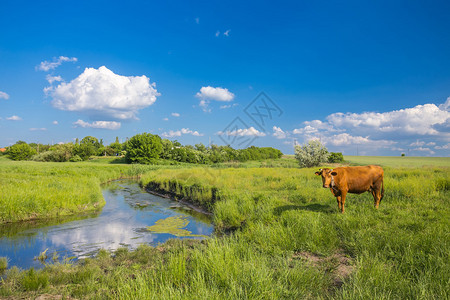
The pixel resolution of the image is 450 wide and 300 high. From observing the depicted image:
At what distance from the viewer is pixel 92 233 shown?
1009 centimetres

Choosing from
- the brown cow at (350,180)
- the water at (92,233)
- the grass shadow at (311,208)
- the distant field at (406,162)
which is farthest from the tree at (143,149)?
the brown cow at (350,180)

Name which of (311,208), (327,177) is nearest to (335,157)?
(311,208)

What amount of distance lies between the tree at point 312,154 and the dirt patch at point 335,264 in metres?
31.7

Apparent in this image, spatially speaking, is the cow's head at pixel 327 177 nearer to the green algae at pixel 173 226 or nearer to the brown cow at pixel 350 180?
the brown cow at pixel 350 180

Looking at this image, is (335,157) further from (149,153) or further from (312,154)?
(149,153)

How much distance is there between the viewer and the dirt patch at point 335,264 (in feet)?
14.4

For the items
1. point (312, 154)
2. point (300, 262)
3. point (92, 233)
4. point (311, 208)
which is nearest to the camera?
point (300, 262)

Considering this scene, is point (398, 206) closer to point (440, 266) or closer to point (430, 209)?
point (430, 209)

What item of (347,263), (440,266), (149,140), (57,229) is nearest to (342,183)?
(347,263)

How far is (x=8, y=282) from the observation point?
17.1 feet

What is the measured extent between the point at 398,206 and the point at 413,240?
11.9 ft

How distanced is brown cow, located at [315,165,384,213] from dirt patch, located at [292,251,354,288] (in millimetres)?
2186

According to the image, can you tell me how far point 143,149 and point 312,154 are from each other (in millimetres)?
43984

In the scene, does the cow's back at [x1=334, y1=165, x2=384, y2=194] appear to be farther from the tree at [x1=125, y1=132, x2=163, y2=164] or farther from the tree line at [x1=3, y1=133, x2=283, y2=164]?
the tree at [x1=125, y1=132, x2=163, y2=164]
